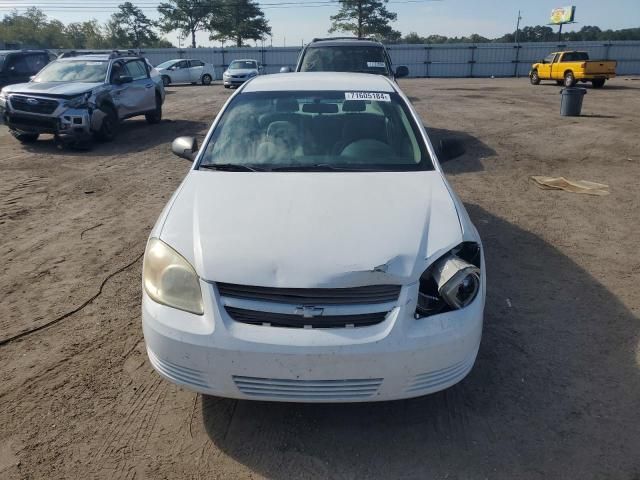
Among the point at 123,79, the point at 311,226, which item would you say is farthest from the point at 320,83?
the point at 123,79

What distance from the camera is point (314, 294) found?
2.37 metres

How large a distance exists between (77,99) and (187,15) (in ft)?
205

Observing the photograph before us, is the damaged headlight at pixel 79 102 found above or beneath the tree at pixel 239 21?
beneath

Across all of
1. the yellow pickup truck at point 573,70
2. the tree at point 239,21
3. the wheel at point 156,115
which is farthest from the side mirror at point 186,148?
the tree at point 239,21

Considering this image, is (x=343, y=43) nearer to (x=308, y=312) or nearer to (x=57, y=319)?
(x=57, y=319)

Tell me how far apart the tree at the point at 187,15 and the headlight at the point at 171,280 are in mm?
69615

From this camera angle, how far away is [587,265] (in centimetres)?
480

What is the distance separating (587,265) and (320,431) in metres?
3.32

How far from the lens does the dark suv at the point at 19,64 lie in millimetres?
15930

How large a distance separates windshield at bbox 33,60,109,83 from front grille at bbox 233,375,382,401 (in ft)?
35.7

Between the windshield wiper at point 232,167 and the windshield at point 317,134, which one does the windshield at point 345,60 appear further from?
the windshield wiper at point 232,167

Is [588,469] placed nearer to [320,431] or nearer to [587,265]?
[320,431]

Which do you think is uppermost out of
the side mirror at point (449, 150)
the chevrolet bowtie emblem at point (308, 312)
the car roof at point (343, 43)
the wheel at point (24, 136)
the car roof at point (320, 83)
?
the car roof at point (343, 43)

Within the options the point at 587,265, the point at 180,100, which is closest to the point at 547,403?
the point at 587,265
